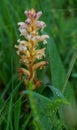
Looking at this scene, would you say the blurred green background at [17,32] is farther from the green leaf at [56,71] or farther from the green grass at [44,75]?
the green leaf at [56,71]

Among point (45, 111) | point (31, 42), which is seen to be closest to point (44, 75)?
point (31, 42)

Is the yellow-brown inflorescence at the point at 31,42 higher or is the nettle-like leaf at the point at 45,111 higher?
the yellow-brown inflorescence at the point at 31,42

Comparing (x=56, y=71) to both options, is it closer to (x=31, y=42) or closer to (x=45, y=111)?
(x=31, y=42)

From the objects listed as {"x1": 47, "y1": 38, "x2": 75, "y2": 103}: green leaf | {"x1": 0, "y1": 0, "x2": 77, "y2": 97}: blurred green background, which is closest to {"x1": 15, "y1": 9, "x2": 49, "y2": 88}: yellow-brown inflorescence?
{"x1": 47, "y1": 38, "x2": 75, "y2": 103}: green leaf

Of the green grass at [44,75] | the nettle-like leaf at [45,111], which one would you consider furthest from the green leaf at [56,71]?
the nettle-like leaf at [45,111]

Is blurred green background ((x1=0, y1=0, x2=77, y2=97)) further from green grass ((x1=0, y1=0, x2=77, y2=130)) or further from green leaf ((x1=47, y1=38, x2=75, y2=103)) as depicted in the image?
green leaf ((x1=47, y1=38, x2=75, y2=103))

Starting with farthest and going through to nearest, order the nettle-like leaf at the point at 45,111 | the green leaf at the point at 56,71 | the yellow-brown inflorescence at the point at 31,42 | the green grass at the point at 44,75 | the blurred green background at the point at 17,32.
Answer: the blurred green background at the point at 17,32, the green leaf at the point at 56,71, the yellow-brown inflorescence at the point at 31,42, the green grass at the point at 44,75, the nettle-like leaf at the point at 45,111

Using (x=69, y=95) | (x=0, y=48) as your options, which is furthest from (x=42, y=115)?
(x=0, y=48)

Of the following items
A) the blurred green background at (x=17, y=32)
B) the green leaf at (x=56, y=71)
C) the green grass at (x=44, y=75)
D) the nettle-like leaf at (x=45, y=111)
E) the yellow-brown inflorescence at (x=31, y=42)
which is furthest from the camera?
the blurred green background at (x=17, y=32)
